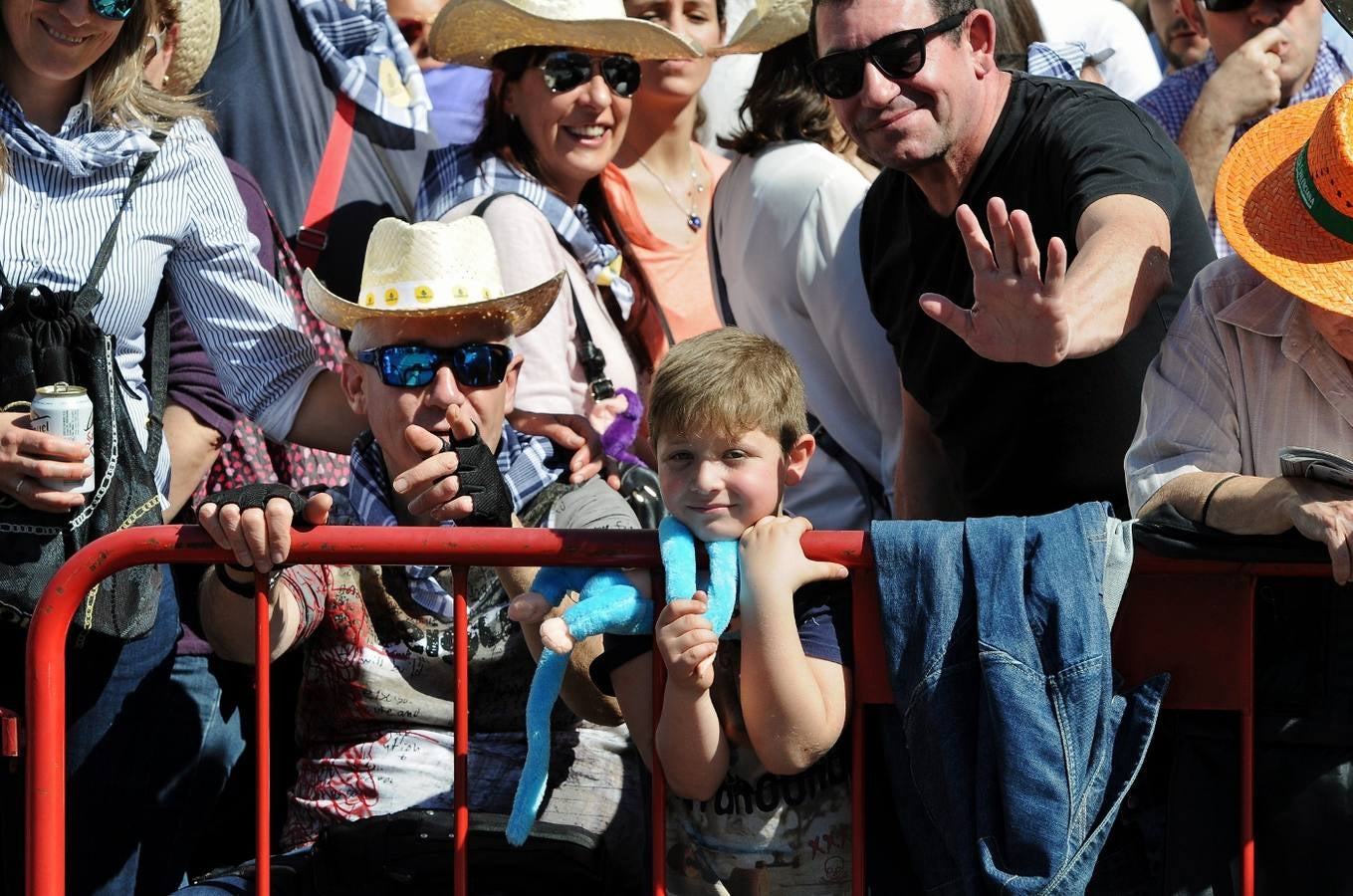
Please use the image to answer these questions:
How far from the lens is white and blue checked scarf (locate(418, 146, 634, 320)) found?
4273 millimetres

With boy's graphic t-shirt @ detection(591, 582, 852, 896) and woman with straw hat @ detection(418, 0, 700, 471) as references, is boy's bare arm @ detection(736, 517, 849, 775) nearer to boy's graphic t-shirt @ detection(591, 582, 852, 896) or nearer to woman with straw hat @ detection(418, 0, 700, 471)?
boy's graphic t-shirt @ detection(591, 582, 852, 896)

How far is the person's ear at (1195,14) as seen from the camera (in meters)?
5.01

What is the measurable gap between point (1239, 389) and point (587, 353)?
1.58 metres

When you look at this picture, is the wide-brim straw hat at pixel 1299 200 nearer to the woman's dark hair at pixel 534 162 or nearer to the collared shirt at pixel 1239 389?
the collared shirt at pixel 1239 389

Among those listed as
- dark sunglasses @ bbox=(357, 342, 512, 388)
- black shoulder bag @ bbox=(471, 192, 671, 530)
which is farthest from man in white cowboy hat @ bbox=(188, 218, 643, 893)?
black shoulder bag @ bbox=(471, 192, 671, 530)

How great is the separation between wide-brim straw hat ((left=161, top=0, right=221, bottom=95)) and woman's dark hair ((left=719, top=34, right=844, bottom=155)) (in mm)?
1249

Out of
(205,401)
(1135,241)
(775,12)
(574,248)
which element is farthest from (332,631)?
(775,12)

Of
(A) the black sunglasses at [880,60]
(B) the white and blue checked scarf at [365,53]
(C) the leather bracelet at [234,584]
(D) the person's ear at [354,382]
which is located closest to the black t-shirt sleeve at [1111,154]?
(A) the black sunglasses at [880,60]

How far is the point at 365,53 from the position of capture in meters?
4.71

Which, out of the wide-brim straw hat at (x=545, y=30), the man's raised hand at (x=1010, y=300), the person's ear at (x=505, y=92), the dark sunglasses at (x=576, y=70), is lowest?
the person's ear at (x=505, y=92)

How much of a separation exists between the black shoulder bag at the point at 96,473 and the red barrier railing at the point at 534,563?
30cm

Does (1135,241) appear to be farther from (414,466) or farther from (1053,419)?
(414,466)

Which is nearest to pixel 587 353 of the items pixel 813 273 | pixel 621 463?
pixel 621 463

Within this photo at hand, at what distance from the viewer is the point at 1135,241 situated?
127 inches
